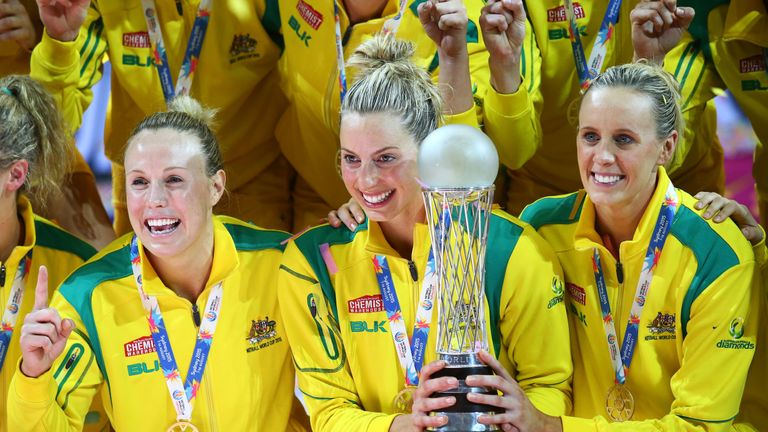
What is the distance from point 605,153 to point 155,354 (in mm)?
1490

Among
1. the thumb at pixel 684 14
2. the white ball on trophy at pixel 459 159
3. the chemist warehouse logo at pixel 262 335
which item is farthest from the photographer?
the thumb at pixel 684 14

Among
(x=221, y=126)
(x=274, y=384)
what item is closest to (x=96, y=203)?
(x=221, y=126)

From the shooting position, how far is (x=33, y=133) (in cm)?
396

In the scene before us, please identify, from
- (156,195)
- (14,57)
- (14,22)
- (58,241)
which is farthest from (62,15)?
(156,195)

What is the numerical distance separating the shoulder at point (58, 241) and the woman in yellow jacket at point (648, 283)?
168 cm

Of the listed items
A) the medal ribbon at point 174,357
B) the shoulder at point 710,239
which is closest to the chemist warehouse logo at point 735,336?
the shoulder at point 710,239

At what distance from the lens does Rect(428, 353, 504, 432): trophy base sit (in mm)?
2865

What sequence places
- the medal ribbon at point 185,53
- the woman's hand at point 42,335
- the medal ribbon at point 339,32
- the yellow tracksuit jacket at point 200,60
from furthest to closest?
the yellow tracksuit jacket at point 200,60, the medal ribbon at point 185,53, the medal ribbon at point 339,32, the woman's hand at point 42,335

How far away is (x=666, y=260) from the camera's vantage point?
349cm

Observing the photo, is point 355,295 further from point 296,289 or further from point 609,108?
point 609,108

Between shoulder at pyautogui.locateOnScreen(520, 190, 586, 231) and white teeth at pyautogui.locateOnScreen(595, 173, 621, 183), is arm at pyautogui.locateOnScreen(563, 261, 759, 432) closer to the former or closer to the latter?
white teeth at pyautogui.locateOnScreen(595, 173, 621, 183)

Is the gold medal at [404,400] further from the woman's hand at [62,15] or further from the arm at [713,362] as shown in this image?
the woman's hand at [62,15]

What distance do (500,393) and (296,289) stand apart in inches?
35.0

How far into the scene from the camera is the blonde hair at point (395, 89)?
346 cm
